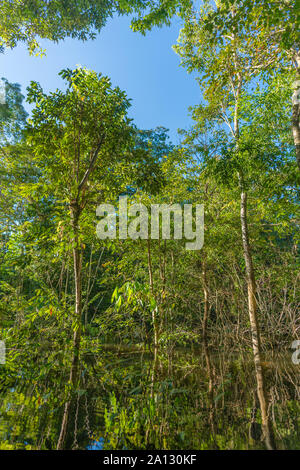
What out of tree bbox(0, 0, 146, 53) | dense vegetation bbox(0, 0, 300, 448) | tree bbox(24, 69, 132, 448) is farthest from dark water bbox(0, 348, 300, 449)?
tree bbox(0, 0, 146, 53)

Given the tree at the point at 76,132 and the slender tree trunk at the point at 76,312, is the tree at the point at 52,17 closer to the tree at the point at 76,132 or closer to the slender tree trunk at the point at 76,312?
the tree at the point at 76,132

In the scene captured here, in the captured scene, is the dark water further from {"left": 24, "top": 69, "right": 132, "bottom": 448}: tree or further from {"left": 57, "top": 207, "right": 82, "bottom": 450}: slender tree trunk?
{"left": 24, "top": 69, "right": 132, "bottom": 448}: tree

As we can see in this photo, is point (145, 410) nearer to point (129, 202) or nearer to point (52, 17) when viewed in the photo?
point (129, 202)

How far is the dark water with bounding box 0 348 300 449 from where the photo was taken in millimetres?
1952

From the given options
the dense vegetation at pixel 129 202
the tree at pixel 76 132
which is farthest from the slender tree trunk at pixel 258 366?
the tree at pixel 76 132

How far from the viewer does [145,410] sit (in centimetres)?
268

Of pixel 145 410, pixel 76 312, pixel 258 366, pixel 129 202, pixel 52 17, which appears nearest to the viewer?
pixel 145 410

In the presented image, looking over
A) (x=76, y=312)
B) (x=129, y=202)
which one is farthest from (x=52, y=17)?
(x=76, y=312)

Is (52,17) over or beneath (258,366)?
over

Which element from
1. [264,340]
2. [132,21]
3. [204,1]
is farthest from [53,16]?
[264,340]

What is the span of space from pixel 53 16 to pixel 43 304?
12.5m

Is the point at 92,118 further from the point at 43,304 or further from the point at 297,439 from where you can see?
the point at 297,439
